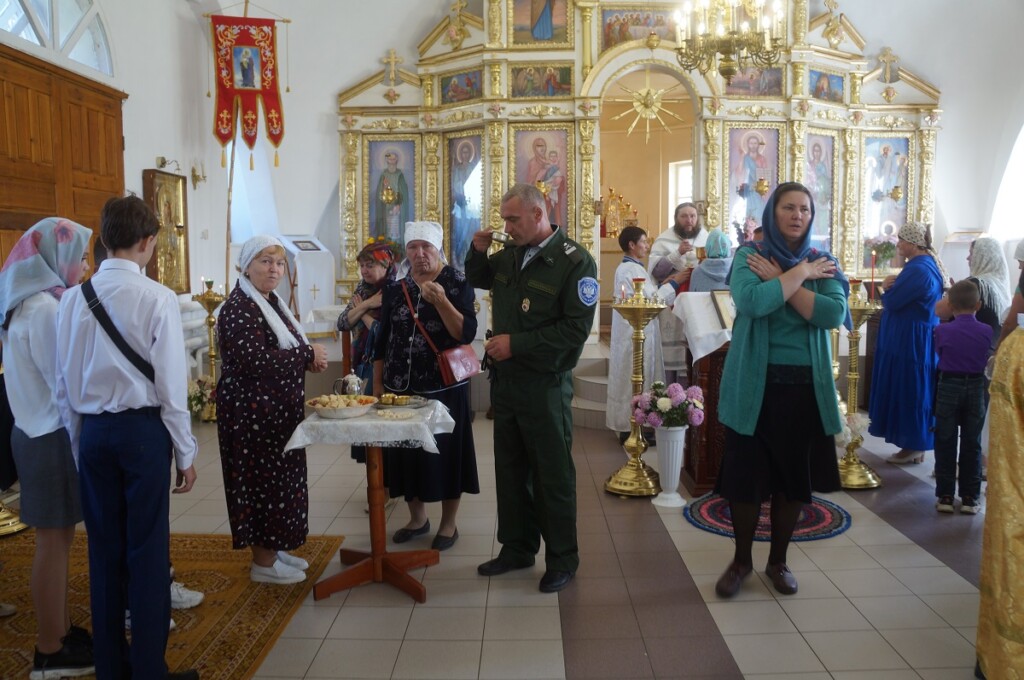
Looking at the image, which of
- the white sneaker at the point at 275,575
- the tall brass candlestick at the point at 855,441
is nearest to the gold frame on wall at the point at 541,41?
the tall brass candlestick at the point at 855,441

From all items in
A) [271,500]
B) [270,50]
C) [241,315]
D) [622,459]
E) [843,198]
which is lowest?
[622,459]

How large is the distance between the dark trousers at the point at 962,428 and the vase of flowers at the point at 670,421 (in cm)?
146

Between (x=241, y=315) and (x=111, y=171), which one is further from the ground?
(x=111, y=171)

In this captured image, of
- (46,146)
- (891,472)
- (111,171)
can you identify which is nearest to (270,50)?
(111,171)

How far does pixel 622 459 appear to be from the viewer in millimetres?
6859

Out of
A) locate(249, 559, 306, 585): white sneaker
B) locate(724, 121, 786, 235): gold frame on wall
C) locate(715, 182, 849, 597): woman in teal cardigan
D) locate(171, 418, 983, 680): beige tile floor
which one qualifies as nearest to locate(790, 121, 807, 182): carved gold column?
locate(724, 121, 786, 235): gold frame on wall

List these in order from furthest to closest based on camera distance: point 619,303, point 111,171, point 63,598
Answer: point 111,171, point 619,303, point 63,598

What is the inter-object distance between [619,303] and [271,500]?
283 centimetres

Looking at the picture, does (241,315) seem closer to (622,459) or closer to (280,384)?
(280,384)

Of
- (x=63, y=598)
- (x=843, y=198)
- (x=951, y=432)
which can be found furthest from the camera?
(x=843, y=198)

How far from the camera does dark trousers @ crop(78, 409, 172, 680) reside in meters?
2.79

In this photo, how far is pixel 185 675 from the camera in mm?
3111

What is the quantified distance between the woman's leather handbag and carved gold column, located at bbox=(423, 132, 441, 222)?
7.69 meters

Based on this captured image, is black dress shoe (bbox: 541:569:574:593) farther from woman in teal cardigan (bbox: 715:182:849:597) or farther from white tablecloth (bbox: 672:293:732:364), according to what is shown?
white tablecloth (bbox: 672:293:732:364)
